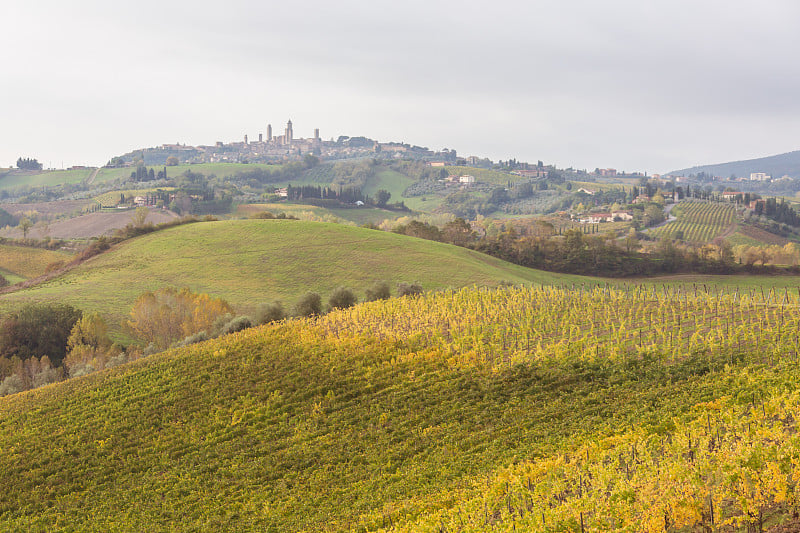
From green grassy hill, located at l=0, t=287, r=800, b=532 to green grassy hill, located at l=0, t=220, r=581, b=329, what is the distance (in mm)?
40585

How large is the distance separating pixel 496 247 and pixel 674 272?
35.7 meters

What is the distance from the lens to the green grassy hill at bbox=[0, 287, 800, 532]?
17094 mm

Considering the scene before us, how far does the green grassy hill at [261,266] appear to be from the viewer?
282 feet

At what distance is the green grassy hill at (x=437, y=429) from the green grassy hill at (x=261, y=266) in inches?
1598

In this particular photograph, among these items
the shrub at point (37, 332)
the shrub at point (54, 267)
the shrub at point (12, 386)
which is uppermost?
the shrub at point (54, 267)

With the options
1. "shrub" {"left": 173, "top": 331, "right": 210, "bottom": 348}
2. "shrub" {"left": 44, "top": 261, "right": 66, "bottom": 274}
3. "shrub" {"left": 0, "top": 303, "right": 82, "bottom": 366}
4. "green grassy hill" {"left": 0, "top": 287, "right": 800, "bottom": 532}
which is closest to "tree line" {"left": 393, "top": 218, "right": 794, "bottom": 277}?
"green grassy hill" {"left": 0, "top": 287, "right": 800, "bottom": 532}

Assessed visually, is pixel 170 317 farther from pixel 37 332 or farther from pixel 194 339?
pixel 194 339

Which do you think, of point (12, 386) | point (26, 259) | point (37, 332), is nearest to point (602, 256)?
point (37, 332)

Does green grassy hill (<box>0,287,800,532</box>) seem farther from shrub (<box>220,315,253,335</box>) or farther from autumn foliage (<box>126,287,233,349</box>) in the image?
autumn foliage (<box>126,287,233,349</box>)

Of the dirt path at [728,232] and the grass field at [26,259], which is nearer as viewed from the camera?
the grass field at [26,259]

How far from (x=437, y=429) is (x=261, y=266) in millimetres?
78224

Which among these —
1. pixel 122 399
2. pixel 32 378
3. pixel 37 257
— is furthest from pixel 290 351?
pixel 37 257

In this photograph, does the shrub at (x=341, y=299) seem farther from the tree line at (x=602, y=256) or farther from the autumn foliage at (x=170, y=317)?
the tree line at (x=602, y=256)

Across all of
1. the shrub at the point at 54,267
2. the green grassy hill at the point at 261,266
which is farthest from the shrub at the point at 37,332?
the shrub at the point at 54,267
